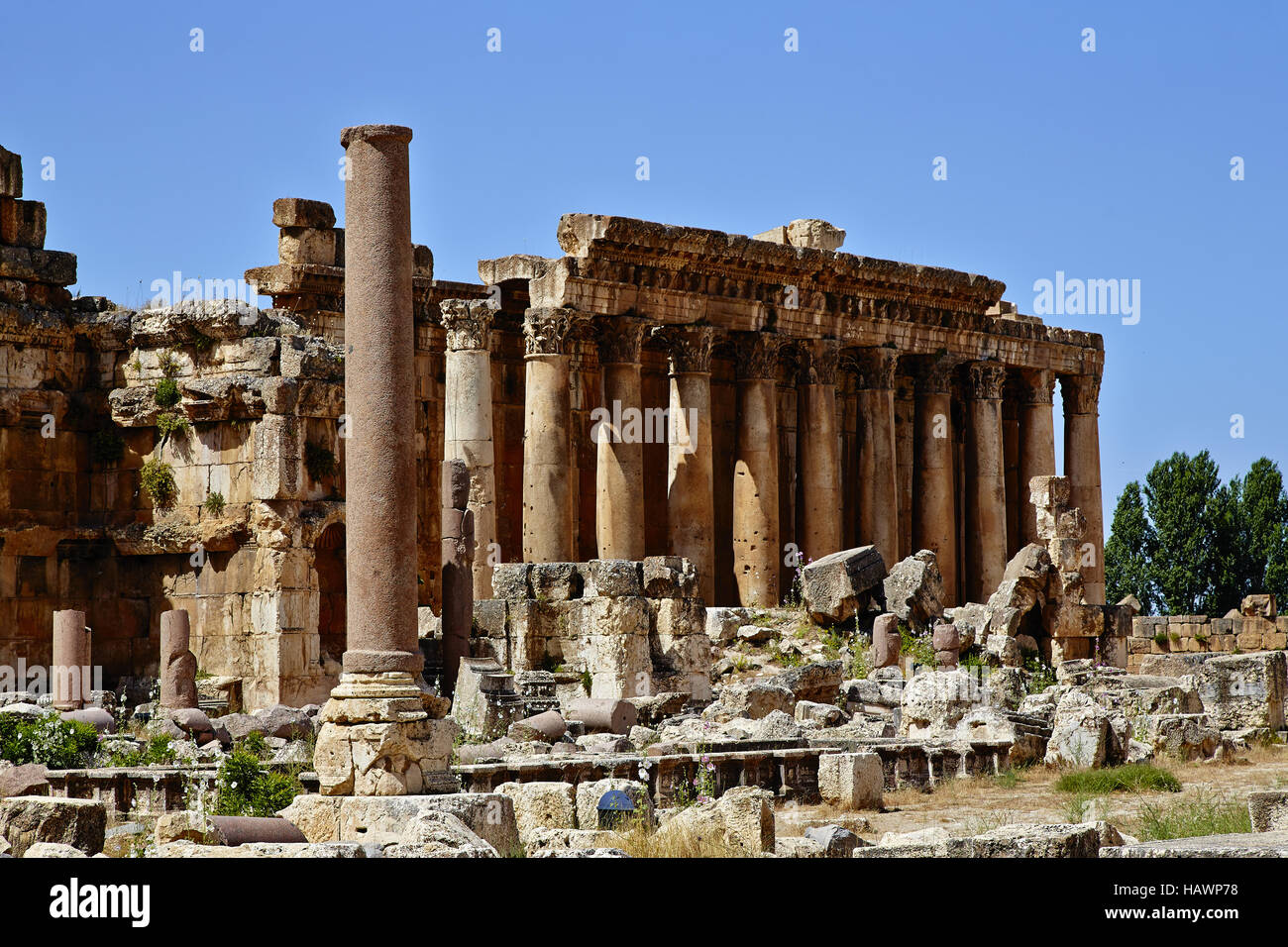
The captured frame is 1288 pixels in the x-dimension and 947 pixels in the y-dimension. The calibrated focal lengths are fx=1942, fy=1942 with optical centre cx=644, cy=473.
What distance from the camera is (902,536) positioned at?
149ft

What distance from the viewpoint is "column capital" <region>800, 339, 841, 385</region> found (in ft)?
134

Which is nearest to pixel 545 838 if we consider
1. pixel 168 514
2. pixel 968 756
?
pixel 968 756

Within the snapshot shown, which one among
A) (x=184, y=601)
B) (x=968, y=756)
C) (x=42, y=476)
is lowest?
(x=968, y=756)

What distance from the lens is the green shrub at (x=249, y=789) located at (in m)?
15.1

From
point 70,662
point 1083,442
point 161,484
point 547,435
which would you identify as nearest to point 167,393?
point 161,484

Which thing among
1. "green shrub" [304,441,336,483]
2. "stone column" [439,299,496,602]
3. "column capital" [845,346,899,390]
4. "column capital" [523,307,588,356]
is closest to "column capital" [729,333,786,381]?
"column capital" [845,346,899,390]

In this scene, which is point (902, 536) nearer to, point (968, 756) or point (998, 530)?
point (998, 530)

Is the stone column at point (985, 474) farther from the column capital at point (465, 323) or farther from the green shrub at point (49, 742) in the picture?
the green shrub at point (49, 742)

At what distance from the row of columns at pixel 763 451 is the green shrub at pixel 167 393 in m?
8.40

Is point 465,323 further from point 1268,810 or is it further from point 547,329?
point 1268,810

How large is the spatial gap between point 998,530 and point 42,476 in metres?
24.6

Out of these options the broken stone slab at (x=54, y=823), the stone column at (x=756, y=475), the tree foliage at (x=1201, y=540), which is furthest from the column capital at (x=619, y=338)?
the tree foliage at (x=1201, y=540)

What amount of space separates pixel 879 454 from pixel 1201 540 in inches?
1198
